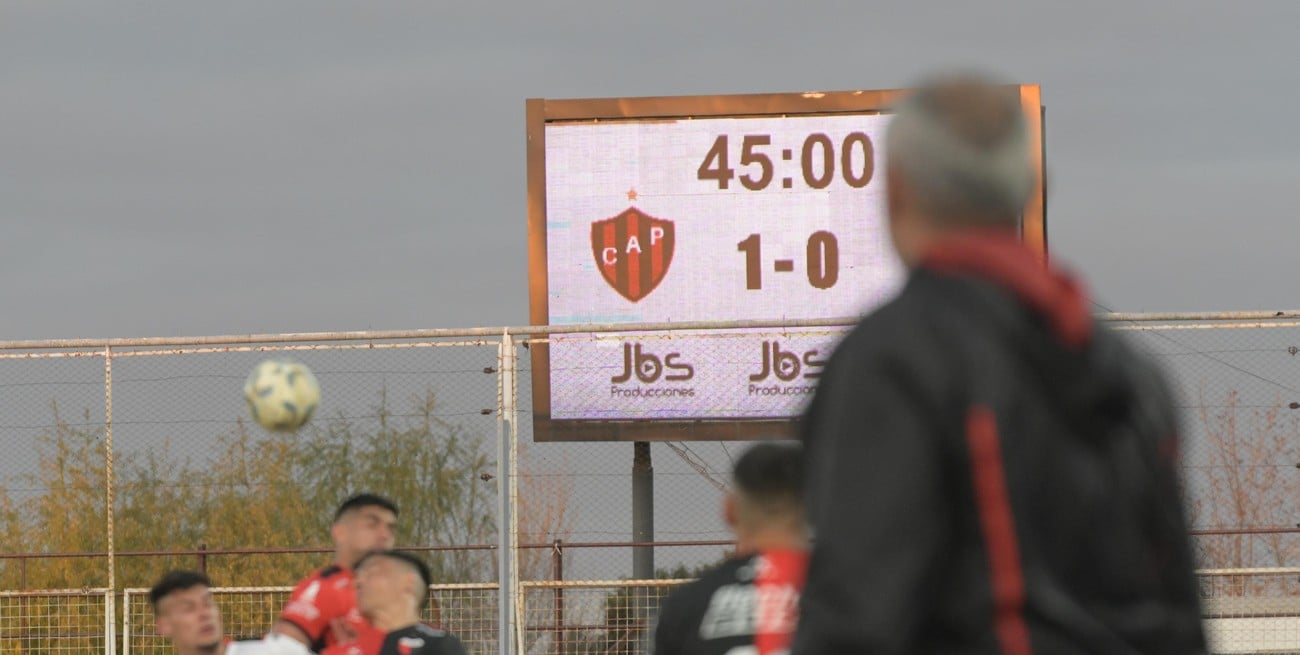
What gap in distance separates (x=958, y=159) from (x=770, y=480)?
6.09 ft

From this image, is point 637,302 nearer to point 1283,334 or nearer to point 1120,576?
point 1283,334

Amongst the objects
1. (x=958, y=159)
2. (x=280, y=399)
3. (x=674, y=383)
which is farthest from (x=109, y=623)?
(x=958, y=159)

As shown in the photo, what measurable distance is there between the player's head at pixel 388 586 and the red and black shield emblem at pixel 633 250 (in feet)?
36.5

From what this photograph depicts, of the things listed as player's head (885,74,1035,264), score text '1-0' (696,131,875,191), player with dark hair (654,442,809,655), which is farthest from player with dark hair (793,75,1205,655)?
score text '1-0' (696,131,875,191)

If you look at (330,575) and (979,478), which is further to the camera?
(330,575)

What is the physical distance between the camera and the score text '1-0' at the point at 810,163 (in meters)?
17.1

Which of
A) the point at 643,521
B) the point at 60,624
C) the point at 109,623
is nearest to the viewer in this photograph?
the point at 109,623

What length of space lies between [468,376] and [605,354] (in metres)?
4.31

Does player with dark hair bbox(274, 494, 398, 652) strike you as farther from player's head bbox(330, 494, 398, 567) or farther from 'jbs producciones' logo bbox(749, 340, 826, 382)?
'jbs producciones' logo bbox(749, 340, 826, 382)

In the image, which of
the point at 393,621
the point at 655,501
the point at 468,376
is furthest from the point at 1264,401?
the point at 393,621

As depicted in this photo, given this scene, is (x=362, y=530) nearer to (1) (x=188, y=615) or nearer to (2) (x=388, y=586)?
(1) (x=188, y=615)

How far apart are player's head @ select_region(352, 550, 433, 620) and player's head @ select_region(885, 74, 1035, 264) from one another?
3.98 meters

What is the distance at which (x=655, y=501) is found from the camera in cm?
1335

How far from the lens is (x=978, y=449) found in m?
1.72
